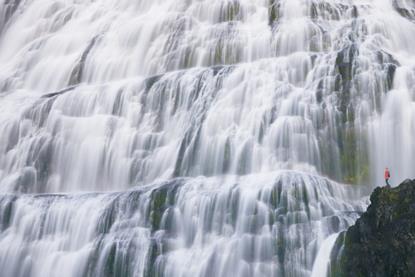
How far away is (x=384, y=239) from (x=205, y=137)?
8.38 m

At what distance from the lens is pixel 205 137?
2109cm

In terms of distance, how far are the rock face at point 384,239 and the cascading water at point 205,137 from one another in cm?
108

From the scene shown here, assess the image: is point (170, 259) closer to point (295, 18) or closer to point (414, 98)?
point (414, 98)

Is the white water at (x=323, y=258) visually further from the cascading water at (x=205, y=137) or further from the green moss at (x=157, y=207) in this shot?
the green moss at (x=157, y=207)

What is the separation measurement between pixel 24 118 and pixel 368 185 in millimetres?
12968

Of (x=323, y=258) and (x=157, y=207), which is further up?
(x=157, y=207)

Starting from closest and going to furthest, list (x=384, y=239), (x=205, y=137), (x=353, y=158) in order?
1. (x=384, y=239)
2. (x=353, y=158)
3. (x=205, y=137)

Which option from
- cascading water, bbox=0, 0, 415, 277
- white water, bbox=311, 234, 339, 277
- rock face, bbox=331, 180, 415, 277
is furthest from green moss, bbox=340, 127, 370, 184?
rock face, bbox=331, 180, 415, 277

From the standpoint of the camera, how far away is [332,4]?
2553cm

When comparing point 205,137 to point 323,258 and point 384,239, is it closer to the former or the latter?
point 323,258

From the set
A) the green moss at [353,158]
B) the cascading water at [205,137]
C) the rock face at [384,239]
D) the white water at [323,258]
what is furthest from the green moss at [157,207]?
the rock face at [384,239]

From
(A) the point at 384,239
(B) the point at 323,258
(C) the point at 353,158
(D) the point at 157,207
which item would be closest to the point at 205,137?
(D) the point at 157,207

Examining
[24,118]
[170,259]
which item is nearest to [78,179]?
[24,118]

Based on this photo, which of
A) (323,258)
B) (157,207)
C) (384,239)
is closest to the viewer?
(384,239)
